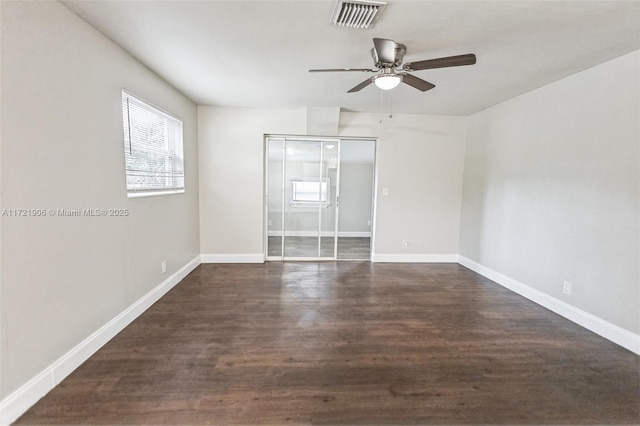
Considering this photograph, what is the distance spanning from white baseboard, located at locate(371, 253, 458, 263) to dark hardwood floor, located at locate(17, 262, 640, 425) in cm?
148

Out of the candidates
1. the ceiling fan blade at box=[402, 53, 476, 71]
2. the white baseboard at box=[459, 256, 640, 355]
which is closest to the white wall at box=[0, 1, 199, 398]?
the ceiling fan blade at box=[402, 53, 476, 71]

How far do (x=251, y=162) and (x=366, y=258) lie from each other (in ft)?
8.78

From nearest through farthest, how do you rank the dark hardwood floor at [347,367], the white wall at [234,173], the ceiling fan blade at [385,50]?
the dark hardwood floor at [347,367] < the ceiling fan blade at [385,50] < the white wall at [234,173]

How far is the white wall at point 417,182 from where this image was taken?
4.55m

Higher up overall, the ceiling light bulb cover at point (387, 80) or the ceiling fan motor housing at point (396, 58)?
the ceiling fan motor housing at point (396, 58)

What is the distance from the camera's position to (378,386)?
1.78m

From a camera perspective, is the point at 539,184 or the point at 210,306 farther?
the point at 539,184

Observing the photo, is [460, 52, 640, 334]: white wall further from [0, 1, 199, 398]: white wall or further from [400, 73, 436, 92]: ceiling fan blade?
[0, 1, 199, 398]: white wall

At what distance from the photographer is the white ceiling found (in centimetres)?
176

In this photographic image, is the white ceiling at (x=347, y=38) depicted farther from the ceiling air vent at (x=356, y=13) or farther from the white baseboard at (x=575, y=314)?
the white baseboard at (x=575, y=314)

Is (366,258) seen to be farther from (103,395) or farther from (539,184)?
(103,395)

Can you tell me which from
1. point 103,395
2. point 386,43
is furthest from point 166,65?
point 103,395

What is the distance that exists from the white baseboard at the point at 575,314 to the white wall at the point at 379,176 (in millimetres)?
1213

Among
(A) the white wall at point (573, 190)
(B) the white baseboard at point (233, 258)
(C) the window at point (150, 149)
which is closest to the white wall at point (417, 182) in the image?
(A) the white wall at point (573, 190)
